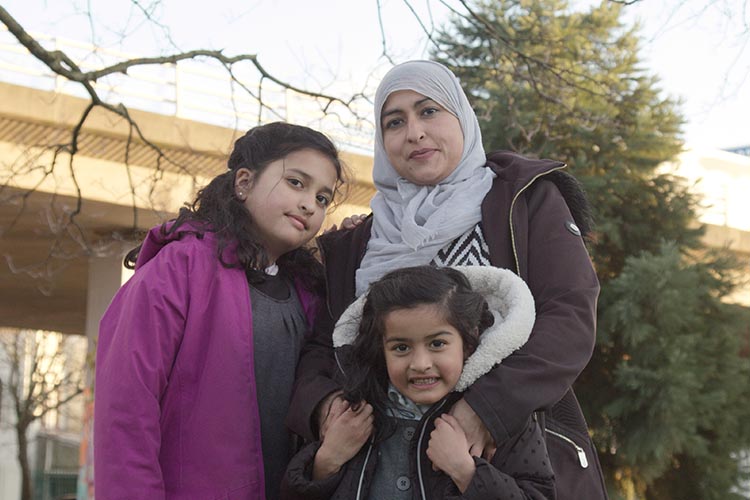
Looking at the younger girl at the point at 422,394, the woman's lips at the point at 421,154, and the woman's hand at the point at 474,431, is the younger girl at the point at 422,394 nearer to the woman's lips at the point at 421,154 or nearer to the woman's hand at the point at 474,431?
the woman's hand at the point at 474,431

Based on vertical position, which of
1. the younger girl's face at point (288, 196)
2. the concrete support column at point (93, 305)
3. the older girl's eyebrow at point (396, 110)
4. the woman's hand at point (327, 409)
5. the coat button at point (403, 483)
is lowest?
the coat button at point (403, 483)

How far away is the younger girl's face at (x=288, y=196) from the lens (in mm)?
3162

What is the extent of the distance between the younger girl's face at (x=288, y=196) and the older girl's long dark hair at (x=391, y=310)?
1.50 feet

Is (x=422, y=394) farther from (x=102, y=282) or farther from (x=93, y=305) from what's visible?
(x=93, y=305)

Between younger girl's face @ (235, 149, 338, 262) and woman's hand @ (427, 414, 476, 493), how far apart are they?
2.89 ft

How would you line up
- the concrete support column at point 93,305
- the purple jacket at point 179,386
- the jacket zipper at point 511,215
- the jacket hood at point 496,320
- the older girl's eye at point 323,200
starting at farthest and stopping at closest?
1. the concrete support column at point 93,305
2. the older girl's eye at point 323,200
3. the jacket zipper at point 511,215
4. the purple jacket at point 179,386
5. the jacket hood at point 496,320

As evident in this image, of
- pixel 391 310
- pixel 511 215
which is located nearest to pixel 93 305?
pixel 511 215

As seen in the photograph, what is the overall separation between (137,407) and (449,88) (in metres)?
1.38

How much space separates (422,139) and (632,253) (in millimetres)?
7038

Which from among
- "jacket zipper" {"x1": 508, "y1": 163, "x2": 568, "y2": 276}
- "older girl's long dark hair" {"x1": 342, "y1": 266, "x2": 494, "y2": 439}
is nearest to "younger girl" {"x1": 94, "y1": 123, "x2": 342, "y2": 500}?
"older girl's long dark hair" {"x1": 342, "y1": 266, "x2": 494, "y2": 439}

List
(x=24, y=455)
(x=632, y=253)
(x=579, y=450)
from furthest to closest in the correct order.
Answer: (x=24, y=455), (x=632, y=253), (x=579, y=450)

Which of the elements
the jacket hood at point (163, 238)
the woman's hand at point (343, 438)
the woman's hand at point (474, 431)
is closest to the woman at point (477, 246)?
the woman's hand at point (474, 431)

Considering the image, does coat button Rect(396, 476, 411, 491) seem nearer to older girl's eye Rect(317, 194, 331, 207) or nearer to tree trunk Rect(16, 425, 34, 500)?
older girl's eye Rect(317, 194, 331, 207)

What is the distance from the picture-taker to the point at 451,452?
8.31ft
